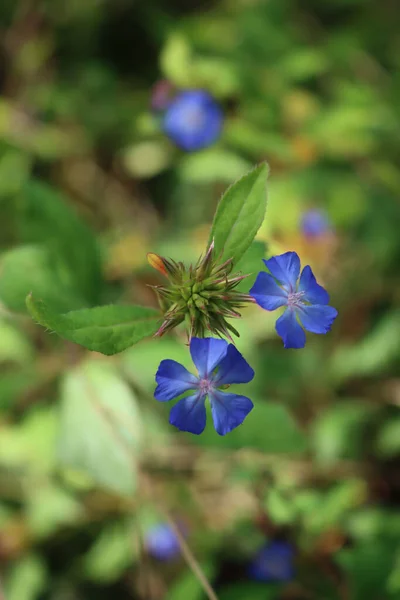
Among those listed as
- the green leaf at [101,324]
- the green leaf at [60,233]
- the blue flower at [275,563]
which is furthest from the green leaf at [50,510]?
the green leaf at [101,324]

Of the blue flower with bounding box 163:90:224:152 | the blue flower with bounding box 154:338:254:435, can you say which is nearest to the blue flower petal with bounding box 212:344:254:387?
the blue flower with bounding box 154:338:254:435

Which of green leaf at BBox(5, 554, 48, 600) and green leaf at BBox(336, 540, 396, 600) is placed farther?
green leaf at BBox(5, 554, 48, 600)

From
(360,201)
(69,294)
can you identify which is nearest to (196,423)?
(69,294)

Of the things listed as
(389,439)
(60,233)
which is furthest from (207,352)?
(389,439)

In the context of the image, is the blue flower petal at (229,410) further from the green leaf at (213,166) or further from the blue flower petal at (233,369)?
the green leaf at (213,166)

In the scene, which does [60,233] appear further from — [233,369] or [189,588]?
[189,588]

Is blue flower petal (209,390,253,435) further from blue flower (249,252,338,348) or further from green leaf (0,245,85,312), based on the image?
green leaf (0,245,85,312)
